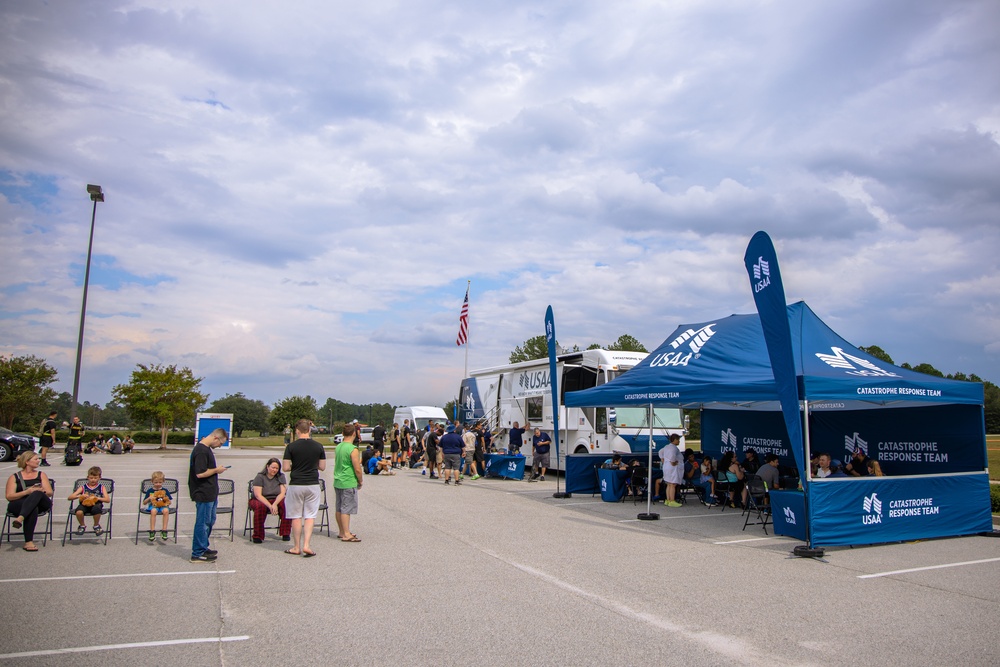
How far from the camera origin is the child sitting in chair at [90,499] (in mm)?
9086

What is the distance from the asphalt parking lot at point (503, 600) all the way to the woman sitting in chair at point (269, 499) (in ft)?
0.80

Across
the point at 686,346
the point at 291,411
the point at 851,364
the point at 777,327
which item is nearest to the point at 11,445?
the point at 686,346

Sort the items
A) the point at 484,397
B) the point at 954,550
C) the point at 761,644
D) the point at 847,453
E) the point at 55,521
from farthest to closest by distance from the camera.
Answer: the point at 484,397
the point at 847,453
the point at 55,521
the point at 954,550
the point at 761,644

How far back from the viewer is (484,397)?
2445 cm

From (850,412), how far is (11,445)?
2549 centimetres

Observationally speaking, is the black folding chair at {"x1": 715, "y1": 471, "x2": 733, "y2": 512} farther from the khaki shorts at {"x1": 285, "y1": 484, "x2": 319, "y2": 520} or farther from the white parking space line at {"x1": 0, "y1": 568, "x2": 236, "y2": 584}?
the white parking space line at {"x1": 0, "y1": 568, "x2": 236, "y2": 584}

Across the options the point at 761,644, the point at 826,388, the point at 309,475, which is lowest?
the point at 761,644

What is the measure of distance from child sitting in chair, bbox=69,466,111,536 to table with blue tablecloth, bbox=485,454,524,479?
1174cm

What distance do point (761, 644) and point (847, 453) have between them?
9866mm

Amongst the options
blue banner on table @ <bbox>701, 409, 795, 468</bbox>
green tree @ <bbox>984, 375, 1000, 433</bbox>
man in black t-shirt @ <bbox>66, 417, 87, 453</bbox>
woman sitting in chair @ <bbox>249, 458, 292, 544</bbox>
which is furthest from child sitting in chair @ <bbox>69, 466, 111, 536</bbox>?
green tree @ <bbox>984, 375, 1000, 433</bbox>

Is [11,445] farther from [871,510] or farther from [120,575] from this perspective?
[871,510]

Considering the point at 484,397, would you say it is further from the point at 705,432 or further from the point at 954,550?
the point at 954,550

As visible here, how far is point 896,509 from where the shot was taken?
9922mm

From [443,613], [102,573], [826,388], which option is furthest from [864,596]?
[102,573]
